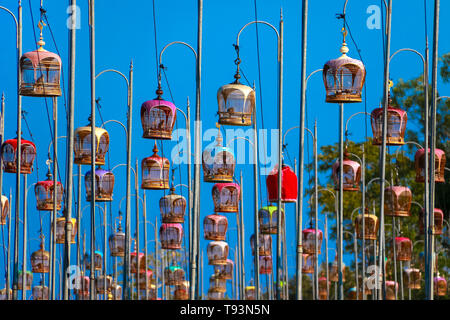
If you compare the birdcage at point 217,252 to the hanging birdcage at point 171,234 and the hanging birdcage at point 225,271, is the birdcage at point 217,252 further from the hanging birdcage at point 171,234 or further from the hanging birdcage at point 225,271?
the hanging birdcage at point 225,271

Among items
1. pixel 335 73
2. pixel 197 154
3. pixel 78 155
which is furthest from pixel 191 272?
pixel 78 155

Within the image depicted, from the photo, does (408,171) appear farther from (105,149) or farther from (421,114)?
(105,149)

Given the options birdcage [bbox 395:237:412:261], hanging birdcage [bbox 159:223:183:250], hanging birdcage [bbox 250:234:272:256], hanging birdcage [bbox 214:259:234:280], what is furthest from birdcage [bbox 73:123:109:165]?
hanging birdcage [bbox 214:259:234:280]

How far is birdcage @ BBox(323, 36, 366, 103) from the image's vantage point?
72.7 ft

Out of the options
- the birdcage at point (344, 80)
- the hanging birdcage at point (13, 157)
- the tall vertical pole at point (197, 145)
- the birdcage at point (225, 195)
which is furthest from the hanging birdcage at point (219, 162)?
the tall vertical pole at point (197, 145)

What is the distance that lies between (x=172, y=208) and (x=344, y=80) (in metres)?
13.1

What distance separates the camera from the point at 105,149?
1147 inches

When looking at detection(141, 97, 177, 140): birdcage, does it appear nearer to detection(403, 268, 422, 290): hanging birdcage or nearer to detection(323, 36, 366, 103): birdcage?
detection(323, 36, 366, 103): birdcage

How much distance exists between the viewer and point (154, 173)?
31734 mm

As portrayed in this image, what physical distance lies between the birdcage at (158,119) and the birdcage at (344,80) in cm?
490

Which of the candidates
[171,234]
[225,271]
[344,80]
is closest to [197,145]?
[344,80]

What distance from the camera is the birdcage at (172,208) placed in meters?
34.2

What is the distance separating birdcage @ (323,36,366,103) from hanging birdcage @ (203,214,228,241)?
14654 mm
